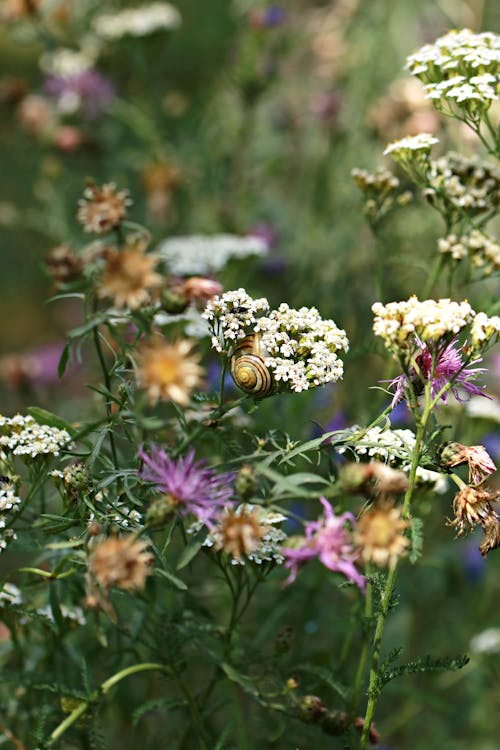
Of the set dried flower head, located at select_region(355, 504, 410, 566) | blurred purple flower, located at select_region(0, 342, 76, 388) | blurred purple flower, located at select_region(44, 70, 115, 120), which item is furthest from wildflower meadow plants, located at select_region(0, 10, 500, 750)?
blurred purple flower, located at select_region(44, 70, 115, 120)

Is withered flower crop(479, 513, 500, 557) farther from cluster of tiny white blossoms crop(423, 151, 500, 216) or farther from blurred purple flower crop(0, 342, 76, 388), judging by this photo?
blurred purple flower crop(0, 342, 76, 388)

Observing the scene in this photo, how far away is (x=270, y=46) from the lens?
56.3 inches

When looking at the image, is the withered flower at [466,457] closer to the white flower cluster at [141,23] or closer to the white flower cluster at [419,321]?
the white flower cluster at [419,321]

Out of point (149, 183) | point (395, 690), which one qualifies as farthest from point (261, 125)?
point (395, 690)

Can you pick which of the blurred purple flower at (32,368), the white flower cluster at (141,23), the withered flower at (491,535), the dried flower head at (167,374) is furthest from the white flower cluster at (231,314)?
the white flower cluster at (141,23)

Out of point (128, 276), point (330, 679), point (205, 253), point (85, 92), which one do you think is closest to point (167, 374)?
point (128, 276)

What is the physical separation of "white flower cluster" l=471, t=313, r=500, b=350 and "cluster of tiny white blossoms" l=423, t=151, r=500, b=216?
0.78 ft

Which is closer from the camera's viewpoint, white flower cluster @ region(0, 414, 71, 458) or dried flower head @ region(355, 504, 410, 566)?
dried flower head @ region(355, 504, 410, 566)

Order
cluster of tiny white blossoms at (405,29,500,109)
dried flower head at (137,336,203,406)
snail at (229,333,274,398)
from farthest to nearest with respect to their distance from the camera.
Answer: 1. cluster of tiny white blossoms at (405,29,500,109)
2. snail at (229,333,274,398)
3. dried flower head at (137,336,203,406)

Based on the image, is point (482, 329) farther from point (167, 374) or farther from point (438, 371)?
point (167, 374)

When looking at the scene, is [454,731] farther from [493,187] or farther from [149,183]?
[149,183]

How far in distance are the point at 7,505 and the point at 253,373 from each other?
7.7 inches

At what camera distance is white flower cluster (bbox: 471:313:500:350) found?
57 centimetres

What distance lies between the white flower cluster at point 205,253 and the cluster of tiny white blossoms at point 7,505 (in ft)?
1.46
